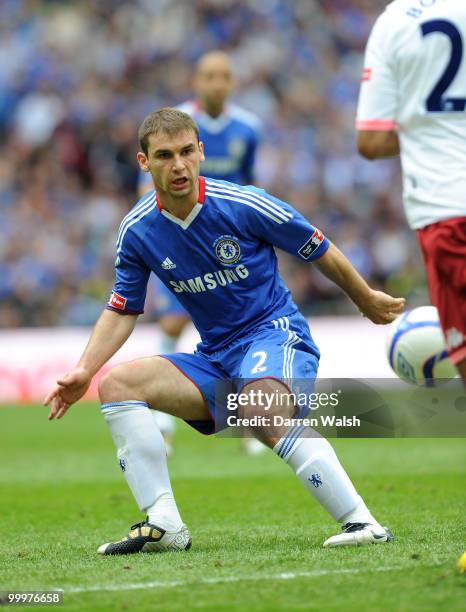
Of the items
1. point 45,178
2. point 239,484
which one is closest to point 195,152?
point 239,484

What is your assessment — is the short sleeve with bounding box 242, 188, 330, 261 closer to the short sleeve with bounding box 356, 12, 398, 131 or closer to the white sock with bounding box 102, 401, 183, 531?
the white sock with bounding box 102, 401, 183, 531

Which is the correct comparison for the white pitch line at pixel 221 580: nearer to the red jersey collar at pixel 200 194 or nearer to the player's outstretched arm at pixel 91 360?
the player's outstretched arm at pixel 91 360

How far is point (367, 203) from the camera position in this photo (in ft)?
65.1

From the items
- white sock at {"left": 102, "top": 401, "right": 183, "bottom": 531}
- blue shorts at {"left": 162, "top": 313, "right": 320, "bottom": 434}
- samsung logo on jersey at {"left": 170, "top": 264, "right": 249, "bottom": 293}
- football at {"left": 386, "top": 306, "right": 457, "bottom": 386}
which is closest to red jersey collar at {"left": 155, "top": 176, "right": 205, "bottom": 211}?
samsung logo on jersey at {"left": 170, "top": 264, "right": 249, "bottom": 293}

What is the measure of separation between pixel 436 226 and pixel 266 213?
55.8 inches

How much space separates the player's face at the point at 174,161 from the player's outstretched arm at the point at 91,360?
74cm

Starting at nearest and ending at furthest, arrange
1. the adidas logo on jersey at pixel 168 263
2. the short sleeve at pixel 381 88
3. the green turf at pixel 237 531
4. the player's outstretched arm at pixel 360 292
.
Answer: the green turf at pixel 237 531, the short sleeve at pixel 381 88, the player's outstretched arm at pixel 360 292, the adidas logo on jersey at pixel 168 263

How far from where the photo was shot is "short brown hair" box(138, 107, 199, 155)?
5.62 metres

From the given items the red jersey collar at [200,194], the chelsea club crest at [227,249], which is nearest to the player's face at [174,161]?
the red jersey collar at [200,194]

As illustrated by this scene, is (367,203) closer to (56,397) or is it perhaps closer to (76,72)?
(76,72)

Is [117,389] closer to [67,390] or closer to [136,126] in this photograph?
[67,390]

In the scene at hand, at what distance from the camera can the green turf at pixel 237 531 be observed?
4332 mm

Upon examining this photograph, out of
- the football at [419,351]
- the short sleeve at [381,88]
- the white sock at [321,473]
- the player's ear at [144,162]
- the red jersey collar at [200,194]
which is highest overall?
the short sleeve at [381,88]

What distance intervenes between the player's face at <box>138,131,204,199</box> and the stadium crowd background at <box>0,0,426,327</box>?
11549 millimetres
